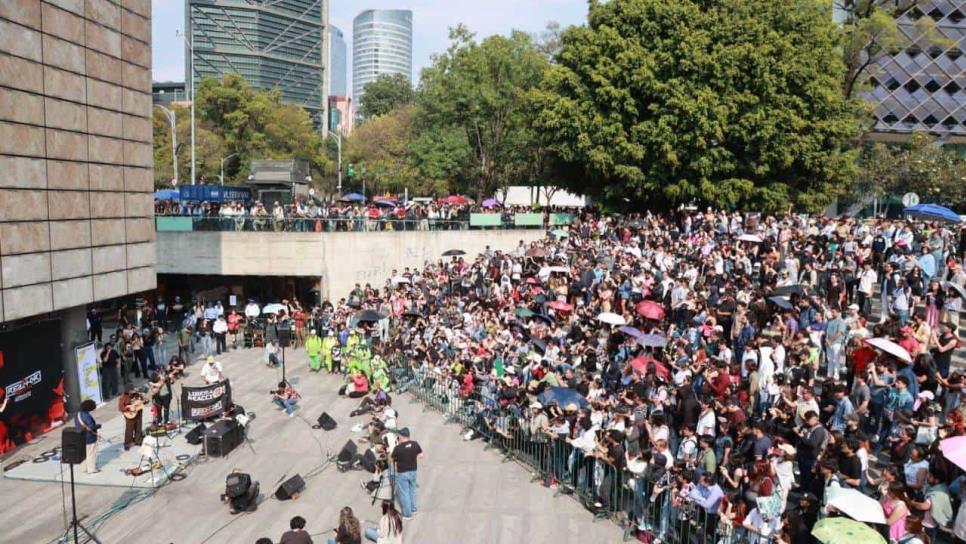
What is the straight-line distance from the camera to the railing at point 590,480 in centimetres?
1091

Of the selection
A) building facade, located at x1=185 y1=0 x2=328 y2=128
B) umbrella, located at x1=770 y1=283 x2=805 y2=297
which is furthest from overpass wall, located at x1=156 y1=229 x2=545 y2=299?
building facade, located at x1=185 y1=0 x2=328 y2=128

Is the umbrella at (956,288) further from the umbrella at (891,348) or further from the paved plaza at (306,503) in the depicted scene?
the paved plaza at (306,503)

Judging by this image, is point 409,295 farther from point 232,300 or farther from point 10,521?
point 10,521

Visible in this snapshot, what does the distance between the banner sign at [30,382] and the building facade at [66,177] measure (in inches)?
1.3

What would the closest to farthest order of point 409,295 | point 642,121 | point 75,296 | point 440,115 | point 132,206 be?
point 75,296, point 132,206, point 409,295, point 642,121, point 440,115

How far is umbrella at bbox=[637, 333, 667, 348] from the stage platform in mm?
10237

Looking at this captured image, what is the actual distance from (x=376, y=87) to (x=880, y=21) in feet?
285

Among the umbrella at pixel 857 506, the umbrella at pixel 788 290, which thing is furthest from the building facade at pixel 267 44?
the umbrella at pixel 857 506

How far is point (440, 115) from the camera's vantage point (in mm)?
45500

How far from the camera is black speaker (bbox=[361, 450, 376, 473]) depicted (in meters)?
14.9

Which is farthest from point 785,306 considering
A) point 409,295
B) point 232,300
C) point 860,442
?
point 232,300

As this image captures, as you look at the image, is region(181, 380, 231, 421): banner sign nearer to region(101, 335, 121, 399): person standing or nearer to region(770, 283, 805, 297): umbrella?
region(101, 335, 121, 399): person standing

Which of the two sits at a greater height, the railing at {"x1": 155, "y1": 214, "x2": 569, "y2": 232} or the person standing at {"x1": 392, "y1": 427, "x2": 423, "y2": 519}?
the railing at {"x1": 155, "y1": 214, "x2": 569, "y2": 232}

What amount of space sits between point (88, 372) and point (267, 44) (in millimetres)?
119856
